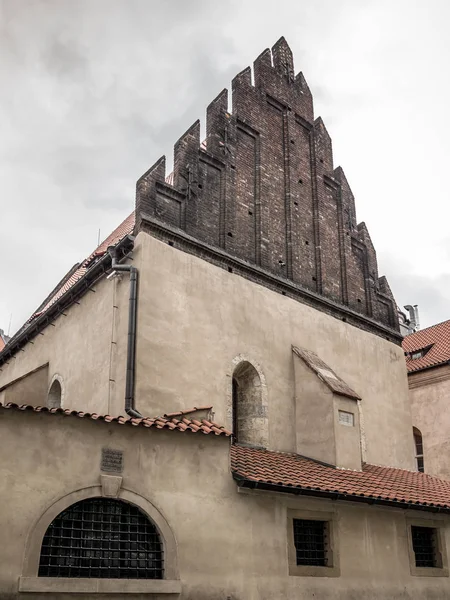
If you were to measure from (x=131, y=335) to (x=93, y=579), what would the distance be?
18.5 feet

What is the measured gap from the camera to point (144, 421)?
1151cm

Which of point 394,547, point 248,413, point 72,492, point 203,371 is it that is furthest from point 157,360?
point 394,547

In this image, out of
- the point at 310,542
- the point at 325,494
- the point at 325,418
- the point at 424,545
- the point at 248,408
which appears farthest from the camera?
the point at 248,408

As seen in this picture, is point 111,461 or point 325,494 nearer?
point 111,461

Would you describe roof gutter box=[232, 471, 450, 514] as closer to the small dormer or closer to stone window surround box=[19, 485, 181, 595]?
stone window surround box=[19, 485, 181, 595]

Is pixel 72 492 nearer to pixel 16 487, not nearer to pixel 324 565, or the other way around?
pixel 16 487

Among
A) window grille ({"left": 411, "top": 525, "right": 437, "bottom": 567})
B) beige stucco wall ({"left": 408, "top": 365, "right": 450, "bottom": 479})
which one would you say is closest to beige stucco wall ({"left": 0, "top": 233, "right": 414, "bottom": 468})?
window grille ({"left": 411, "top": 525, "right": 437, "bottom": 567})

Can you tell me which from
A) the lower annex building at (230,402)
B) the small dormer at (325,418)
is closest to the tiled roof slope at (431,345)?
the lower annex building at (230,402)

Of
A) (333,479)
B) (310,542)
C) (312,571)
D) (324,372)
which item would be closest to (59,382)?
(324,372)

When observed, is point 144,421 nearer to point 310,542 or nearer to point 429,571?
point 310,542

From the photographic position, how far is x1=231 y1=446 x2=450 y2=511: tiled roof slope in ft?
41.9

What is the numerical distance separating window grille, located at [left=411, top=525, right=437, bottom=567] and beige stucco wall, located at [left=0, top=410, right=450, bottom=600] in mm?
1245

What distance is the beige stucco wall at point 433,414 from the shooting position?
2484cm

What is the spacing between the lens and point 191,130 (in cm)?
1769
